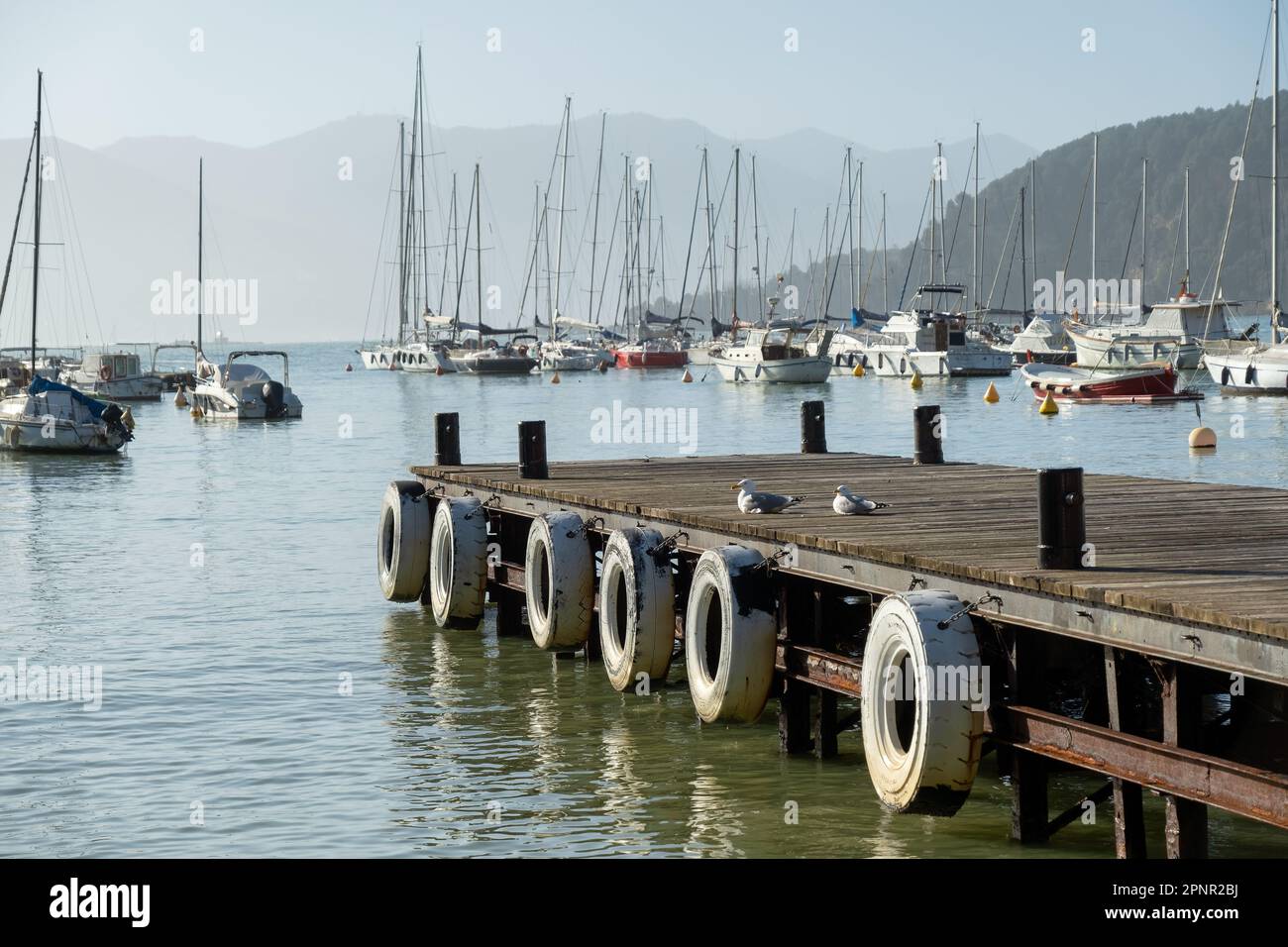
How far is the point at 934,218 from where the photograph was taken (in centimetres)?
10950

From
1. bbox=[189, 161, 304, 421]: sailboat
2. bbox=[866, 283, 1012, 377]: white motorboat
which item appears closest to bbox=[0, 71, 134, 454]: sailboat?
bbox=[189, 161, 304, 421]: sailboat

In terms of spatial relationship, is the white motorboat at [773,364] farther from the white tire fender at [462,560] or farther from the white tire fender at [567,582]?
the white tire fender at [567,582]

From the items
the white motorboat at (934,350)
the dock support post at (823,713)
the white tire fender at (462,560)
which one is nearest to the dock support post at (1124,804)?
the dock support post at (823,713)

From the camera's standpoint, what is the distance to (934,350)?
92.5 metres

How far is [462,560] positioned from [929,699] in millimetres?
9480

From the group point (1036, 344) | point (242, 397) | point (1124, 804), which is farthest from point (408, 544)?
point (1036, 344)

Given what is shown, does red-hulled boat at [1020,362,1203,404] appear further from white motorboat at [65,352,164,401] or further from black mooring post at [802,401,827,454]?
white motorboat at [65,352,164,401]

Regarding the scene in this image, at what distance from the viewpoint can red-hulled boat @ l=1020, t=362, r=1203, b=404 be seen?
64.8 m

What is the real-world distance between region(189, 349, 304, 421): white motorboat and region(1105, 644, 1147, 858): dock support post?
191ft

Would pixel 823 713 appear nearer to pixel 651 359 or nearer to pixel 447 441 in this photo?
pixel 447 441

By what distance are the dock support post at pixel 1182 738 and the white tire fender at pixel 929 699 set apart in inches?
46.5

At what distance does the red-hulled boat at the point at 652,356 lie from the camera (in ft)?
400

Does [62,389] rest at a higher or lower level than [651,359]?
lower
